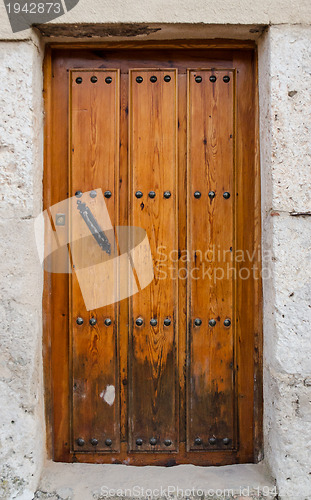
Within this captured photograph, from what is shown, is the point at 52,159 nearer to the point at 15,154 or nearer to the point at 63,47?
the point at 15,154

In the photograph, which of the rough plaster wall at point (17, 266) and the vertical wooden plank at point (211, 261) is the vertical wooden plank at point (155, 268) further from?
the rough plaster wall at point (17, 266)

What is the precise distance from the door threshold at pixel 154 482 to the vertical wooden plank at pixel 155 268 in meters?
0.13

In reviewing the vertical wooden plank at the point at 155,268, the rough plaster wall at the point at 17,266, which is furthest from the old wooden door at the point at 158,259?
the rough plaster wall at the point at 17,266

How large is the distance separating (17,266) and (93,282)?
356 millimetres

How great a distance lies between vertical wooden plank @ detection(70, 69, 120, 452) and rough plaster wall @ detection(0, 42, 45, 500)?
225 mm

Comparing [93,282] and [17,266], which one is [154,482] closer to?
[93,282]

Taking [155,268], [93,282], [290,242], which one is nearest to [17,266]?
[93,282]

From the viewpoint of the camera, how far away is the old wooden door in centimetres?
181

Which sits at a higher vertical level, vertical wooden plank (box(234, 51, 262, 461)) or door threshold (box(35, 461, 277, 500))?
vertical wooden plank (box(234, 51, 262, 461))

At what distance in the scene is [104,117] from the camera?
5.96ft

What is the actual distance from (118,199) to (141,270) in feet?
1.17

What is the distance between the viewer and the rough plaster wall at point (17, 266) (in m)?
1.64

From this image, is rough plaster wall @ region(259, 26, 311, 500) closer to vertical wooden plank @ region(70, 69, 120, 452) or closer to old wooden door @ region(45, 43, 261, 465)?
old wooden door @ region(45, 43, 261, 465)

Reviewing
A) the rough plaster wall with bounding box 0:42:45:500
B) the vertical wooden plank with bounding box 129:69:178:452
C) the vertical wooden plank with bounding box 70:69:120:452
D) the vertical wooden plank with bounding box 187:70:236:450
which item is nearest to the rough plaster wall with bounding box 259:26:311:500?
the vertical wooden plank with bounding box 187:70:236:450
